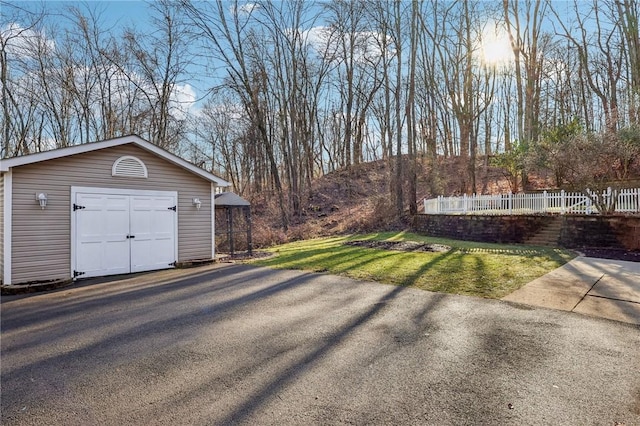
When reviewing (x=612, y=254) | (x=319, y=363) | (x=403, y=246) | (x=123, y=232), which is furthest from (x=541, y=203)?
(x=123, y=232)

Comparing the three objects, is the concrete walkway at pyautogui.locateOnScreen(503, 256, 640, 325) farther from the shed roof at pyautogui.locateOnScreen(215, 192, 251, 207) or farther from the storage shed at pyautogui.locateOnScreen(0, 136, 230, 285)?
the shed roof at pyautogui.locateOnScreen(215, 192, 251, 207)

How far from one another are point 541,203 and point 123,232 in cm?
1259

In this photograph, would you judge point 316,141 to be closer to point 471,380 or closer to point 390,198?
point 390,198

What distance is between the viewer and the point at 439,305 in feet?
15.4

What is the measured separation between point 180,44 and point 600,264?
18653 millimetres

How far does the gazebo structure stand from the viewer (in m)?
10.7

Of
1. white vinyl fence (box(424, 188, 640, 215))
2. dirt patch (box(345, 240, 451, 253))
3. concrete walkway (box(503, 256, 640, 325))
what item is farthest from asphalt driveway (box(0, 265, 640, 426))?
white vinyl fence (box(424, 188, 640, 215))

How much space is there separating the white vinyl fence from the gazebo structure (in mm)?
7830

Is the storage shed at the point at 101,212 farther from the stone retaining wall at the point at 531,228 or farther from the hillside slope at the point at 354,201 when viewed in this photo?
the stone retaining wall at the point at 531,228

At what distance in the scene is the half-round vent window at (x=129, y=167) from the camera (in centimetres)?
782

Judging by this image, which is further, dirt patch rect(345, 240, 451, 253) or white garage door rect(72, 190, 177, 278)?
dirt patch rect(345, 240, 451, 253)

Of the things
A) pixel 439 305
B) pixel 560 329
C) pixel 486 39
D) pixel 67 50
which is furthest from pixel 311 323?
pixel 486 39

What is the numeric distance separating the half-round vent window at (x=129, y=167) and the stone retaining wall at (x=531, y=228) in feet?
34.5

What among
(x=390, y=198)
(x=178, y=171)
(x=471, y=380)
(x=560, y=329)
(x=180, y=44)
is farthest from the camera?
(x=390, y=198)
